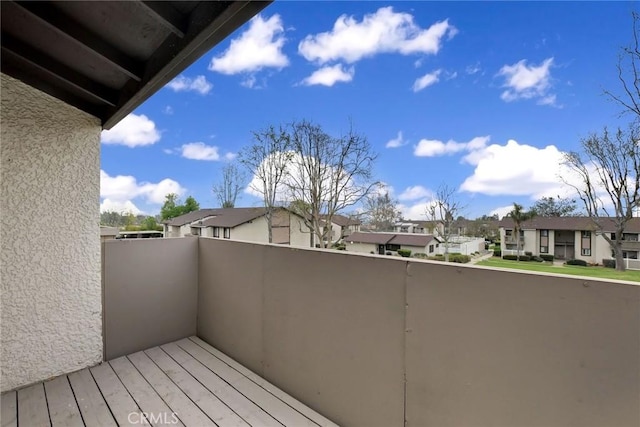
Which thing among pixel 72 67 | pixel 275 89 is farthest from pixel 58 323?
pixel 275 89

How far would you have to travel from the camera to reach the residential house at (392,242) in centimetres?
2052

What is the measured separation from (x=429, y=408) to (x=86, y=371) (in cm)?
263

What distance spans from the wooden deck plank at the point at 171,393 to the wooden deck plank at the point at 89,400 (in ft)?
0.97

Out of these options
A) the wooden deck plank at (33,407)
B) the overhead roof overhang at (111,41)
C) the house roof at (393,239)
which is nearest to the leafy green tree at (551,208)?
the house roof at (393,239)

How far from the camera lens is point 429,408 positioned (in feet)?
4.51

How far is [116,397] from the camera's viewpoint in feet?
6.54

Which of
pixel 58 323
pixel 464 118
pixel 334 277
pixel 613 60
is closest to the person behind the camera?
pixel 334 277

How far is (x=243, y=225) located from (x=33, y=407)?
A: 1547 centimetres

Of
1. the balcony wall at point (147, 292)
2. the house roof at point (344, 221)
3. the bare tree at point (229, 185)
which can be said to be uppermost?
the bare tree at point (229, 185)

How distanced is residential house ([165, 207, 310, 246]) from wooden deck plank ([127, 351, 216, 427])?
1407cm

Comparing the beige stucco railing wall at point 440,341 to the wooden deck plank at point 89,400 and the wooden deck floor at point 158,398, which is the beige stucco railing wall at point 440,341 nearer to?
the wooden deck floor at point 158,398

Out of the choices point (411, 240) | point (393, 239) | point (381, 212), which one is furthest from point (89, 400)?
point (411, 240)

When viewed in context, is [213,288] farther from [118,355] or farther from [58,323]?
[58,323]

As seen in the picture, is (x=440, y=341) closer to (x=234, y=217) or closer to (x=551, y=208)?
(x=234, y=217)
